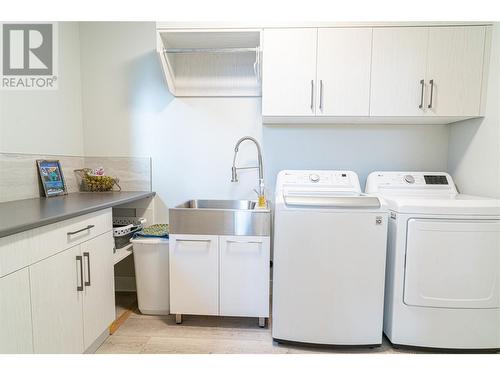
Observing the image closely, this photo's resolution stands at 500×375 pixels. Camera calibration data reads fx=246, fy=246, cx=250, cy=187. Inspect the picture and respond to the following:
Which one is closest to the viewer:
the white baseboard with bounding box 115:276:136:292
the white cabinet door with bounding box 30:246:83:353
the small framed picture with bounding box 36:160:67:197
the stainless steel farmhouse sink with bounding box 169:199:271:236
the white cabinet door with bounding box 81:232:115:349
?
the white cabinet door with bounding box 30:246:83:353

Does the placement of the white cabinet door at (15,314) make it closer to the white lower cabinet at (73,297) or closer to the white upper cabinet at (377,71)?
the white lower cabinet at (73,297)

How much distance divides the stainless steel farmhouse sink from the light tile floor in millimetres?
677

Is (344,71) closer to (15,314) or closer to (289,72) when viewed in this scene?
(289,72)

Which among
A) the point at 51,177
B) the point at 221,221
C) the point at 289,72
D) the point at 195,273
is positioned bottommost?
the point at 195,273

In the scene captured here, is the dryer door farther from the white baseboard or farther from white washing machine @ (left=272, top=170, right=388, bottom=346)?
the white baseboard

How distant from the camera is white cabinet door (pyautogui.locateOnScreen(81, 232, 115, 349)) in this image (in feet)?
4.28

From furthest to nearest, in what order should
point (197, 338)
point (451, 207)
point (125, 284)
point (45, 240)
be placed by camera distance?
1. point (125, 284)
2. point (197, 338)
3. point (451, 207)
4. point (45, 240)

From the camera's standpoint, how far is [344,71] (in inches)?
65.4

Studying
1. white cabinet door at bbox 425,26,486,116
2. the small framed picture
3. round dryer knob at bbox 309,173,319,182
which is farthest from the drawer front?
white cabinet door at bbox 425,26,486,116

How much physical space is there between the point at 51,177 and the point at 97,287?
36.9 inches

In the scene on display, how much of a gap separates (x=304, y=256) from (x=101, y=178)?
1.73 m

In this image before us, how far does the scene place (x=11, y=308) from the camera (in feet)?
3.01

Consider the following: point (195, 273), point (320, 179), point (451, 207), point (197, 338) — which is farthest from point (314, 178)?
point (197, 338)

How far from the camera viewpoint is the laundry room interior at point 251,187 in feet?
4.46
